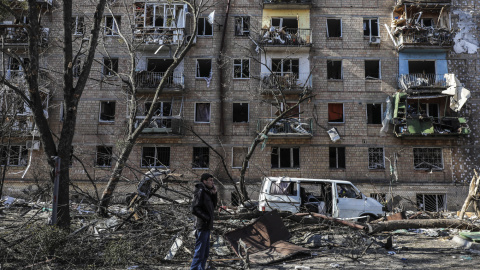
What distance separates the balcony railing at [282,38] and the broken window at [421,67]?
6.83 m

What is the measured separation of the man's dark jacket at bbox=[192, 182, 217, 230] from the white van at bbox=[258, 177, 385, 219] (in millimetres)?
5581

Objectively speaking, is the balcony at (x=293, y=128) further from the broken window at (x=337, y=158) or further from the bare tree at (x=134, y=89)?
the bare tree at (x=134, y=89)

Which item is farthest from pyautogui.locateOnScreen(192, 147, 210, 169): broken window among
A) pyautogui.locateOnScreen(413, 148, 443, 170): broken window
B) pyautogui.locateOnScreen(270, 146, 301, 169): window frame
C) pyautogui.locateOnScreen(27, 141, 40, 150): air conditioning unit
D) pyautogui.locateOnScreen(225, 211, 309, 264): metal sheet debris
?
pyautogui.locateOnScreen(225, 211, 309, 264): metal sheet debris

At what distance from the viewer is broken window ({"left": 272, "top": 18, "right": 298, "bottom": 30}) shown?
21953 mm

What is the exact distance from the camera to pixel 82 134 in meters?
20.9

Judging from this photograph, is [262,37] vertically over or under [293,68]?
over

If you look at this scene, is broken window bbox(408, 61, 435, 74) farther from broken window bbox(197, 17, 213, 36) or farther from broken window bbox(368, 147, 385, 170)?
broken window bbox(197, 17, 213, 36)

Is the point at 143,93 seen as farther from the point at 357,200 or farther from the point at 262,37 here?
the point at 357,200

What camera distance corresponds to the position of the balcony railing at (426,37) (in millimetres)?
20359

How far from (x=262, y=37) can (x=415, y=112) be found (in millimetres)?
10326

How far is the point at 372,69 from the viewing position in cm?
2175

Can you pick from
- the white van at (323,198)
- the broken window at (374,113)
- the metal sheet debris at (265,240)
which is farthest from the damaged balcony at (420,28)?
the metal sheet debris at (265,240)

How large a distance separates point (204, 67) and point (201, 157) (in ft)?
19.2

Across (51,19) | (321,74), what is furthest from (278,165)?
(51,19)
